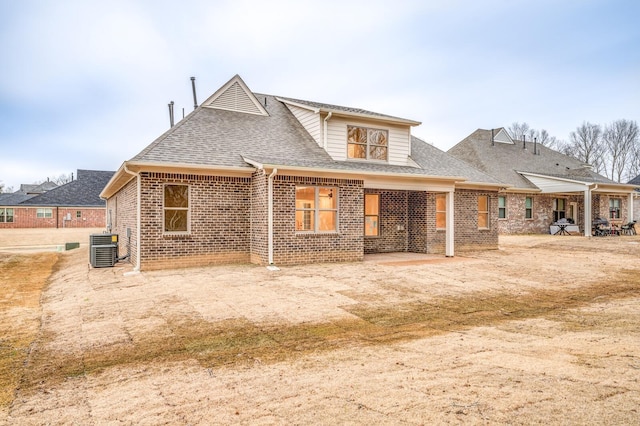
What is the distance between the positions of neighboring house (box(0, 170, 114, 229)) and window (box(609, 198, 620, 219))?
49088 millimetres

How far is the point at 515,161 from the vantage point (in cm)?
2836

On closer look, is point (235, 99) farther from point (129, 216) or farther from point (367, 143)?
point (129, 216)

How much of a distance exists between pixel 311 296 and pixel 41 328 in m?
4.60

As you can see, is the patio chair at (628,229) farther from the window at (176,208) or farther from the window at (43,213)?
the window at (43,213)

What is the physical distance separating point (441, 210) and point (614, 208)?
20738 millimetres

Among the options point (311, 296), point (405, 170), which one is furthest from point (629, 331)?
point (405, 170)

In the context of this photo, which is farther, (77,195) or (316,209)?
(77,195)

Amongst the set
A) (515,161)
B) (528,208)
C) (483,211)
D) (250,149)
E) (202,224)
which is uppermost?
(515,161)

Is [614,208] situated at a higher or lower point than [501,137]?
lower

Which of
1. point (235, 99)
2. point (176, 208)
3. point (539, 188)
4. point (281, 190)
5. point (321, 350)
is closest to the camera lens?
point (321, 350)

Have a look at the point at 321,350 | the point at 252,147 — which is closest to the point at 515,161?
the point at 252,147

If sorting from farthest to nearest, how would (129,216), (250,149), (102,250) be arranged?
(250,149) < (129,216) < (102,250)

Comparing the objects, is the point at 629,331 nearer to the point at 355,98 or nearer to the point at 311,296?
the point at 311,296

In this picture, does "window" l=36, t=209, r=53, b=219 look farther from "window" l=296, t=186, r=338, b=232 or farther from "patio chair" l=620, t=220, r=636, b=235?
"patio chair" l=620, t=220, r=636, b=235
